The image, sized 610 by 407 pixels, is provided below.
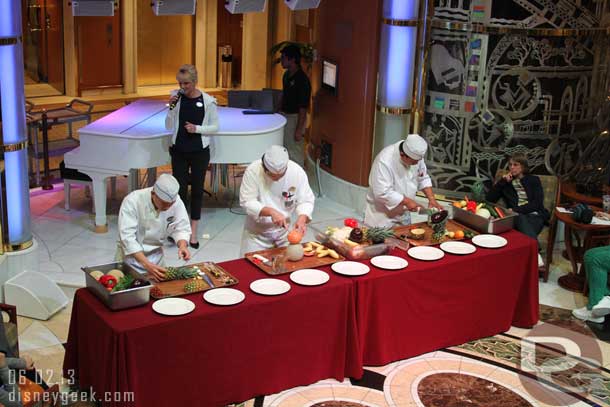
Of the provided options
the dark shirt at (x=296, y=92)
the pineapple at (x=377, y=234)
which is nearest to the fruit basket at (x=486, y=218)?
the pineapple at (x=377, y=234)

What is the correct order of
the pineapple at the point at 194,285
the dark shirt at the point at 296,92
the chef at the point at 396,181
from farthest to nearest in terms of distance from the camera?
1. the dark shirt at the point at 296,92
2. the chef at the point at 396,181
3. the pineapple at the point at 194,285

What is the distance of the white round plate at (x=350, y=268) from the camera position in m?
5.39

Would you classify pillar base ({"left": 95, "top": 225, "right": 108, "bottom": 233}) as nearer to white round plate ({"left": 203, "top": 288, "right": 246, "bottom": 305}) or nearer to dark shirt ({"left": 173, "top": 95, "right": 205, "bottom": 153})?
dark shirt ({"left": 173, "top": 95, "right": 205, "bottom": 153})

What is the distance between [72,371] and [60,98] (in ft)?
28.9

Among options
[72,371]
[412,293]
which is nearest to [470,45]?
[412,293]

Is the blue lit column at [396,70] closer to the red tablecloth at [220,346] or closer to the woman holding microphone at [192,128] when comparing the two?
the woman holding microphone at [192,128]

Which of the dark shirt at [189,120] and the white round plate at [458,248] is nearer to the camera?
the white round plate at [458,248]

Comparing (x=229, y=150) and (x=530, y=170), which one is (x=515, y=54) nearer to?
(x=530, y=170)

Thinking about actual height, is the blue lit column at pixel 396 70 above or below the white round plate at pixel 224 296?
above

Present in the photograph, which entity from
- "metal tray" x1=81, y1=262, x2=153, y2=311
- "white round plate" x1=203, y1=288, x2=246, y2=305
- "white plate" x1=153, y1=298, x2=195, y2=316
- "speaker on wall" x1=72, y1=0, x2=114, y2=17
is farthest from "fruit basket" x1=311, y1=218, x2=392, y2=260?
"speaker on wall" x1=72, y1=0, x2=114, y2=17

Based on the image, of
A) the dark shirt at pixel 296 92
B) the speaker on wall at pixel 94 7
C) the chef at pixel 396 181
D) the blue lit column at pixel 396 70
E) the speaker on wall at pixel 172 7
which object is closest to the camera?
the chef at pixel 396 181

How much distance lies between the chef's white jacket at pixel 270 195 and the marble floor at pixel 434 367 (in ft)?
3.87

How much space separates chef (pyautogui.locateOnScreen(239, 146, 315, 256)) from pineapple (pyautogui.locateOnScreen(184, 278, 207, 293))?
0.75 meters

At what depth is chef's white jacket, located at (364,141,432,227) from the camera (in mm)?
6324
